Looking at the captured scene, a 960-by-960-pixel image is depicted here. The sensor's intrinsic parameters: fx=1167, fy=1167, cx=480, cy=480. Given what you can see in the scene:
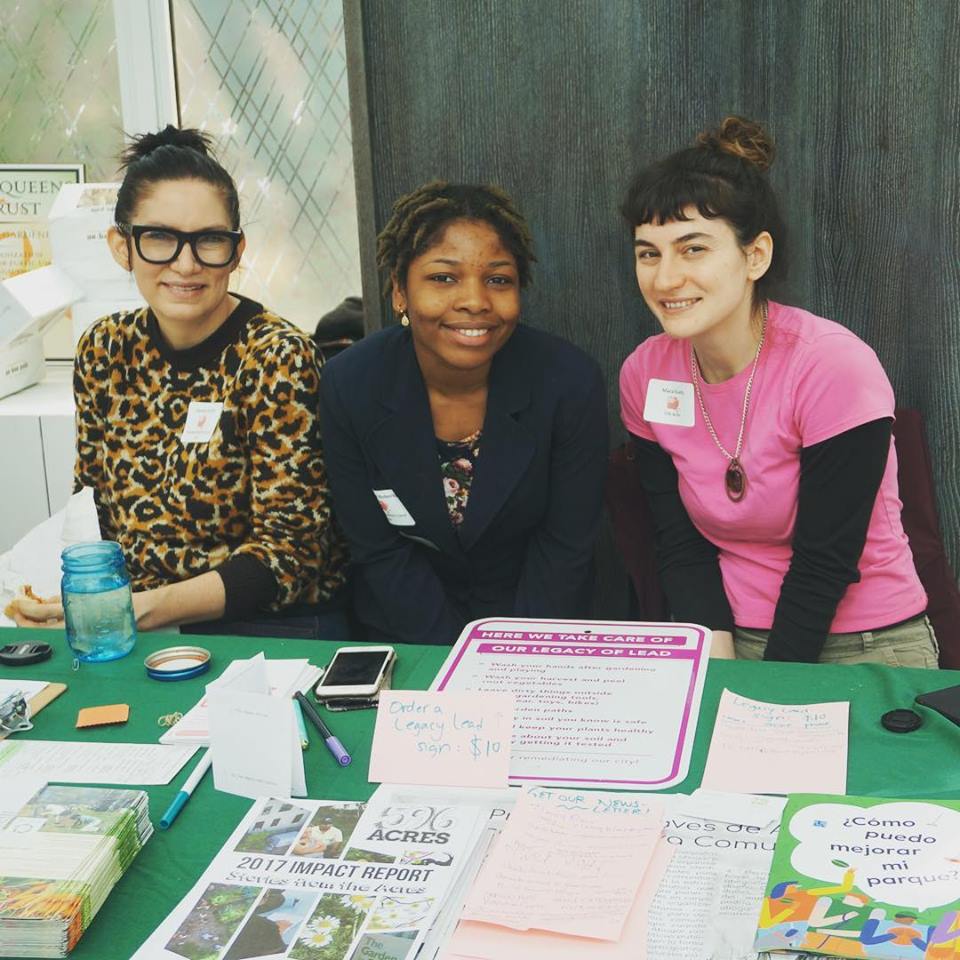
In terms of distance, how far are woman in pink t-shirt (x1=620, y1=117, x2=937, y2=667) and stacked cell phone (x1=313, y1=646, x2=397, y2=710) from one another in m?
0.64

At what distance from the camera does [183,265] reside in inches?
84.7

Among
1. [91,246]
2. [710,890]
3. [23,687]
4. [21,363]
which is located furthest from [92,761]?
[21,363]

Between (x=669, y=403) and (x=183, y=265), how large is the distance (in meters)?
0.92

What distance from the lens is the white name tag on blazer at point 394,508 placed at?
6.88 ft

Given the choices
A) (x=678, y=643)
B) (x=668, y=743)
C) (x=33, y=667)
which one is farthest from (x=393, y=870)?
(x=33, y=667)

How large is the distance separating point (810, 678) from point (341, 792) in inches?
24.9

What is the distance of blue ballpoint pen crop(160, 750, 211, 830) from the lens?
4.13 ft

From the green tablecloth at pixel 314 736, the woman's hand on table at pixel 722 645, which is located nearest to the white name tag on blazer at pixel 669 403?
the woman's hand on table at pixel 722 645

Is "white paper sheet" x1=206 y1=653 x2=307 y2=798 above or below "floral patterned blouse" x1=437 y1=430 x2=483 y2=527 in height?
below

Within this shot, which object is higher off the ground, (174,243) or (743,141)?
(743,141)

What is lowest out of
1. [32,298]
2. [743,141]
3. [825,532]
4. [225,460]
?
[825,532]

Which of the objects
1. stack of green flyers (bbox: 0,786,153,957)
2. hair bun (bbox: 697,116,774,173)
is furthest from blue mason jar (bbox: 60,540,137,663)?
hair bun (bbox: 697,116,774,173)

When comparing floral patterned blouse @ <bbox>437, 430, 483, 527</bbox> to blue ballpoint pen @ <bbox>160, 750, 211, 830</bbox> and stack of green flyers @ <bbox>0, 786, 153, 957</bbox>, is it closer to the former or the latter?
blue ballpoint pen @ <bbox>160, 750, 211, 830</bbox>

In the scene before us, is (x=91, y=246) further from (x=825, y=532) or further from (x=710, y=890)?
(x=710, y=890)
